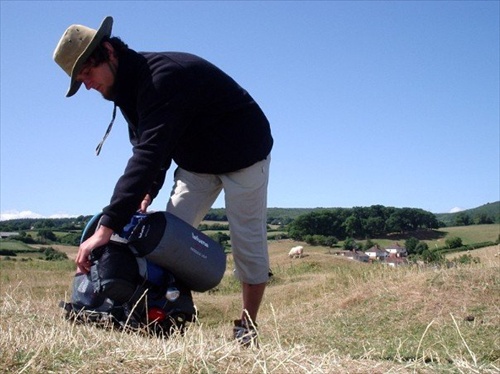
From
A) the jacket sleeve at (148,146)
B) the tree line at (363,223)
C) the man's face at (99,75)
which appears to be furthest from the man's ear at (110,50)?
the tree line at (363,223)

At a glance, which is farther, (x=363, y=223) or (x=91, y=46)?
(x=363, y=223)

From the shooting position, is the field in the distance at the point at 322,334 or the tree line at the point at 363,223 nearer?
the field in the distance at the point at 322,334

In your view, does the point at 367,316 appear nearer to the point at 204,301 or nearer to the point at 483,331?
the point at 483,331

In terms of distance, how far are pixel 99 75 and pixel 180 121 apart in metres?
0.62

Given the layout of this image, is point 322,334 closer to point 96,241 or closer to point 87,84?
point 96,241

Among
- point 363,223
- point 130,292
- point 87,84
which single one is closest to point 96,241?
point 130,292

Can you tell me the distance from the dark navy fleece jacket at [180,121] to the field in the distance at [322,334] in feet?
2.90

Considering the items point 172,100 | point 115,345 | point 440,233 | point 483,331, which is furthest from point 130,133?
point 440,233

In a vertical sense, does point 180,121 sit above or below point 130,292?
above

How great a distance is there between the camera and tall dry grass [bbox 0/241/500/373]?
219 cm

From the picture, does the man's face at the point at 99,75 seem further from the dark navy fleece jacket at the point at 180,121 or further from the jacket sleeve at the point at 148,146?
the jacket sleeve at the point at 148,146

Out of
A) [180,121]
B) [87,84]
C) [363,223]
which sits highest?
[87,84]

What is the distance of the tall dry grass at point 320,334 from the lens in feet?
7.20

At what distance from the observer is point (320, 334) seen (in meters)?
5.82
